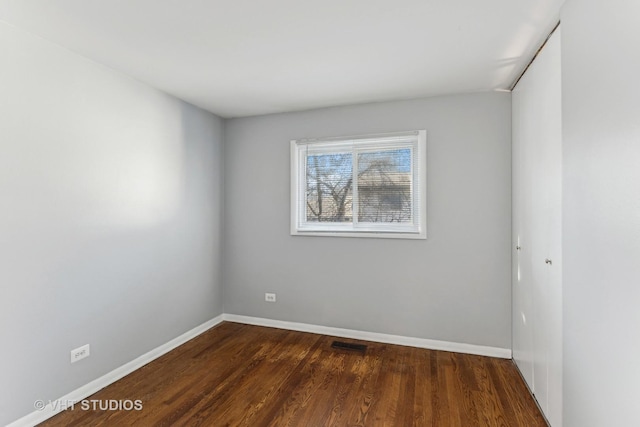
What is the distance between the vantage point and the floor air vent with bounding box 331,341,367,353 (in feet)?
9.60

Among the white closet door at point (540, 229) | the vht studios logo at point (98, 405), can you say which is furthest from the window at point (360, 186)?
the vht studios logo at point (98, 405)

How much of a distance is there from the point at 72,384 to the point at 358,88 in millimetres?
3159

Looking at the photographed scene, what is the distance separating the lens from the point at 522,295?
2.41 metres

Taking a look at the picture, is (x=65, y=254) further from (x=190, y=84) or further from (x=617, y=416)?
(x=617, y=416)

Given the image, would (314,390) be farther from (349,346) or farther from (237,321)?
(237,321)

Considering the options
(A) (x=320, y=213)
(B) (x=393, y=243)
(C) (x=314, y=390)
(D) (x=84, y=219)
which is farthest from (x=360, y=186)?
(D) (x=84, y=219)

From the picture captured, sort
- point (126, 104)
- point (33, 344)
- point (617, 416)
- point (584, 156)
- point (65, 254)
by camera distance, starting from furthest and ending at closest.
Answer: point (126, 104), point (65, 254), point (33, 344), point (584, 156), point (617, 416)

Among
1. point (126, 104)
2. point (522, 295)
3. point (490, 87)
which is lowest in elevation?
point (522, 295)

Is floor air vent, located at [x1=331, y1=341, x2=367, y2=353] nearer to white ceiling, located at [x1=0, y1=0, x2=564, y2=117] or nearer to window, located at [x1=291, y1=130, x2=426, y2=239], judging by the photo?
window, located at [x1=291, y1=130, x2=426, y2=239]

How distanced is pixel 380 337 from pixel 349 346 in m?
0.34

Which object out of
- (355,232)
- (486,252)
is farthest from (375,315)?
(486,252)

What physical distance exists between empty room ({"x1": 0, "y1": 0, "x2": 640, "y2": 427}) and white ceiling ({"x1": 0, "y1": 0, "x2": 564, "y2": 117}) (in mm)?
19

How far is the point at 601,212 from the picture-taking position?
1.26 m

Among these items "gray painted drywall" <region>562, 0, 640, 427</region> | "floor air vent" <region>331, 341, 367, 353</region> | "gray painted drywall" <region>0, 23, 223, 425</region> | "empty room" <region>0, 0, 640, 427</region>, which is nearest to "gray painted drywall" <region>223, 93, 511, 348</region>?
"empty room" <region>0, 0, 640, 427</region>
